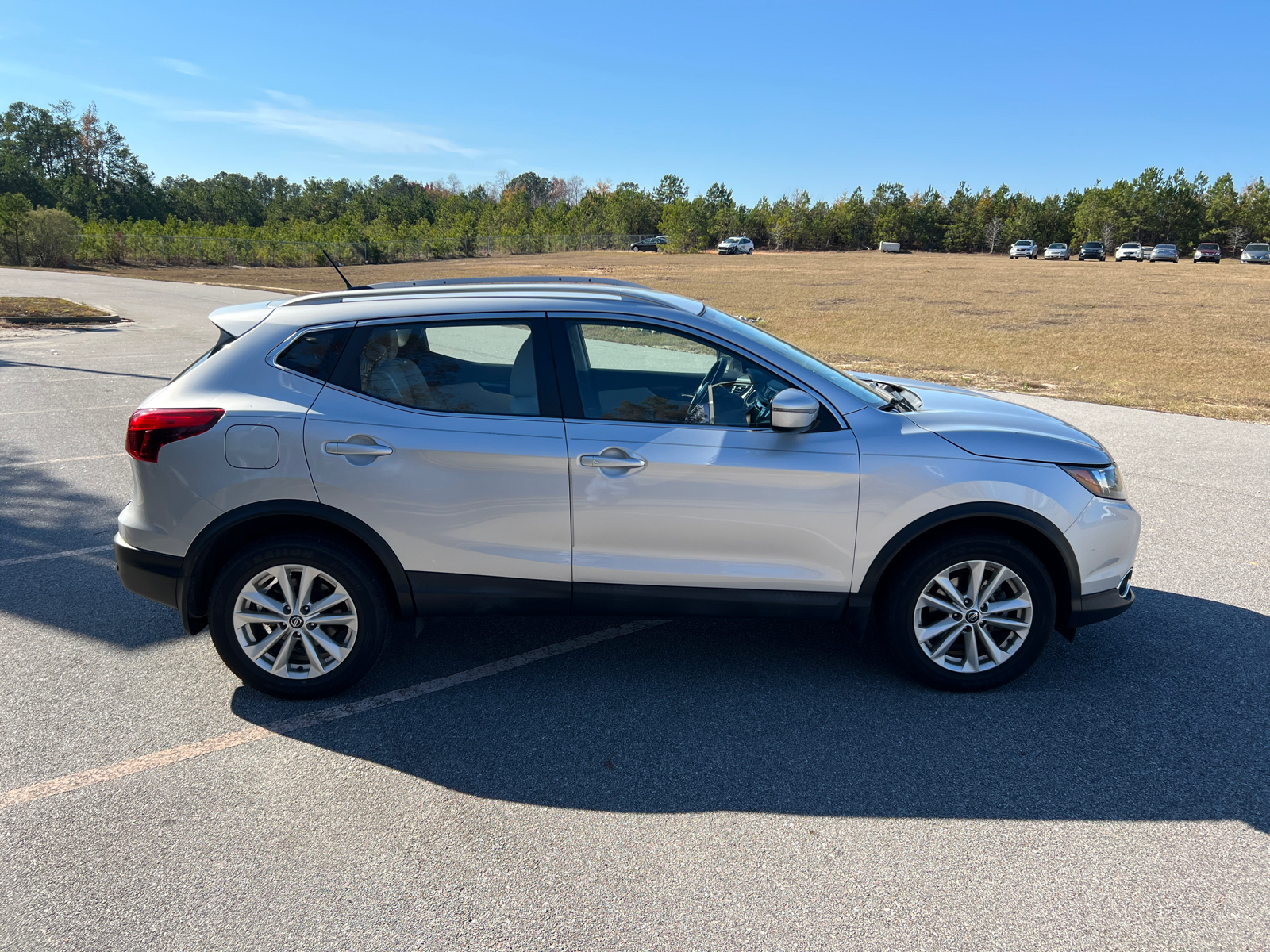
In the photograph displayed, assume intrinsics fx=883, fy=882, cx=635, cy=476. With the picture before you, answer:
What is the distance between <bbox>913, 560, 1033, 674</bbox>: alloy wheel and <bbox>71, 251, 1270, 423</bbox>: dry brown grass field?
9.30 m

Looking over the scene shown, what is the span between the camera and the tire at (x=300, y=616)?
12.3 feet

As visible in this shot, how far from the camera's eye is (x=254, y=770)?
3375 millimetres

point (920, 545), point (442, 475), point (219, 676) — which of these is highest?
point (442, 475)

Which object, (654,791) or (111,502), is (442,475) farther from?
(111,502)

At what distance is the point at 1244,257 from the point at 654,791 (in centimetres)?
9337

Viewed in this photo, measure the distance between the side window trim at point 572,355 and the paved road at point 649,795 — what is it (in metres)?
1.23

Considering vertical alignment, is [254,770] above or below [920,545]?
below

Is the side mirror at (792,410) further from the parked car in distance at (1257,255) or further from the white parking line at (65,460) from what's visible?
the parked car in distance at (1257,255)

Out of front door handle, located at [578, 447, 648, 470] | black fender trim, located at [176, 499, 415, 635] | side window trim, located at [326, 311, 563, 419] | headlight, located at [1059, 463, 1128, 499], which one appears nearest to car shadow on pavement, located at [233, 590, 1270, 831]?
black fender trim, located at [176, 499, 415, 635]

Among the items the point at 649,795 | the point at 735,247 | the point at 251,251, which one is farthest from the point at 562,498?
the point at 735,247

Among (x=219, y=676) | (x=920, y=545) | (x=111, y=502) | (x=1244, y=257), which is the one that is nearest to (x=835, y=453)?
(x=920, y=545)

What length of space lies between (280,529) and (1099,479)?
358 cm

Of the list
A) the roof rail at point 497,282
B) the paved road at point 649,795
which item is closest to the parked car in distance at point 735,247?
the roof rail at point 497,282

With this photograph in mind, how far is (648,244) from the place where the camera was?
91.8 metres
